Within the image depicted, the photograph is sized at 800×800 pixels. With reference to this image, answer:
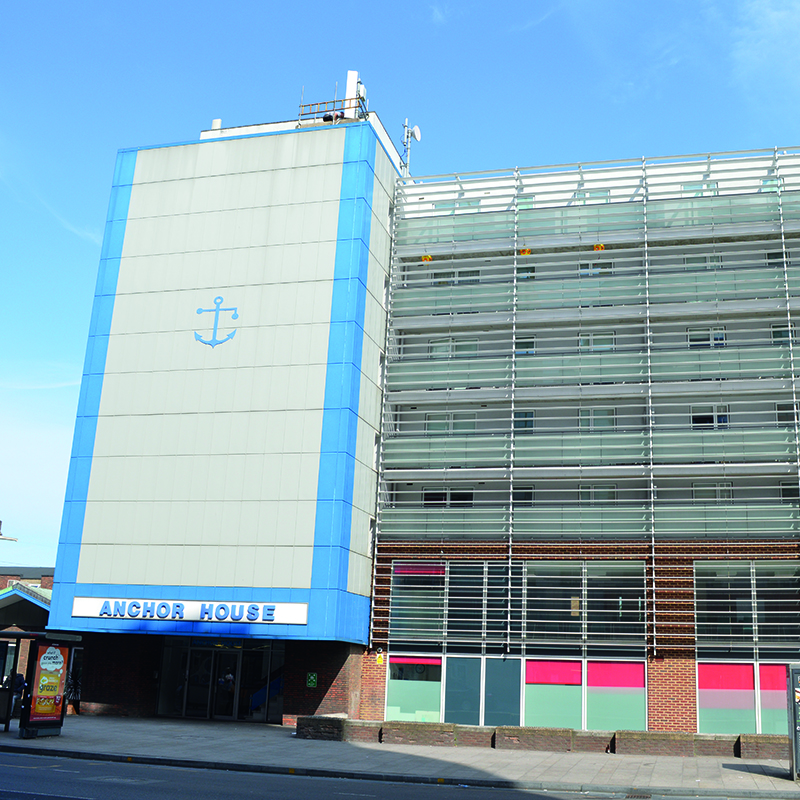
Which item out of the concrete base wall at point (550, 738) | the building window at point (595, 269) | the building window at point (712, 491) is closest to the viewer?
the concrete base wall at point (550, 738)

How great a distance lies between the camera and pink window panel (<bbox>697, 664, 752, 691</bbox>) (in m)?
30.1

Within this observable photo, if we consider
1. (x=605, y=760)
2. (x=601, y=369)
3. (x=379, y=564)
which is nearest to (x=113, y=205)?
(x=379, y=564)

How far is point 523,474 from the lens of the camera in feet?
109

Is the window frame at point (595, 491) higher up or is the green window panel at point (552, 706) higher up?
the window frame at point (595, 491)

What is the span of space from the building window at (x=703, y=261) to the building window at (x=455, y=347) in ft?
28.5

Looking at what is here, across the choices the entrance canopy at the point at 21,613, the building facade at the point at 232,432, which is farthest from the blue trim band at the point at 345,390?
the entrance canopy at the point at 21,613

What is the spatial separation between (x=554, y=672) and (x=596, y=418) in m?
9.42

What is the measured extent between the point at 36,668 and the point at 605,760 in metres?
15.5

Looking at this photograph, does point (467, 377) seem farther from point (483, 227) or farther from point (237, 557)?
point (237, 557)

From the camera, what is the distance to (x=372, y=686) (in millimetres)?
32656

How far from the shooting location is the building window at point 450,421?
116 feet

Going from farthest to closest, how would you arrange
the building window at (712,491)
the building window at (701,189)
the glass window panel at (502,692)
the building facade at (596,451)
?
the building window at (701,189) < the building window at (712,491) < the glass window panel at (502,692) < the building facade at (596,451)

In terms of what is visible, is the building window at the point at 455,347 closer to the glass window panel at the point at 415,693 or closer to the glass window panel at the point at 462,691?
the glass window panel at the point at 462,691

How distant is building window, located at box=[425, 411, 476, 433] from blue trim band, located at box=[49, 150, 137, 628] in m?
12.8
